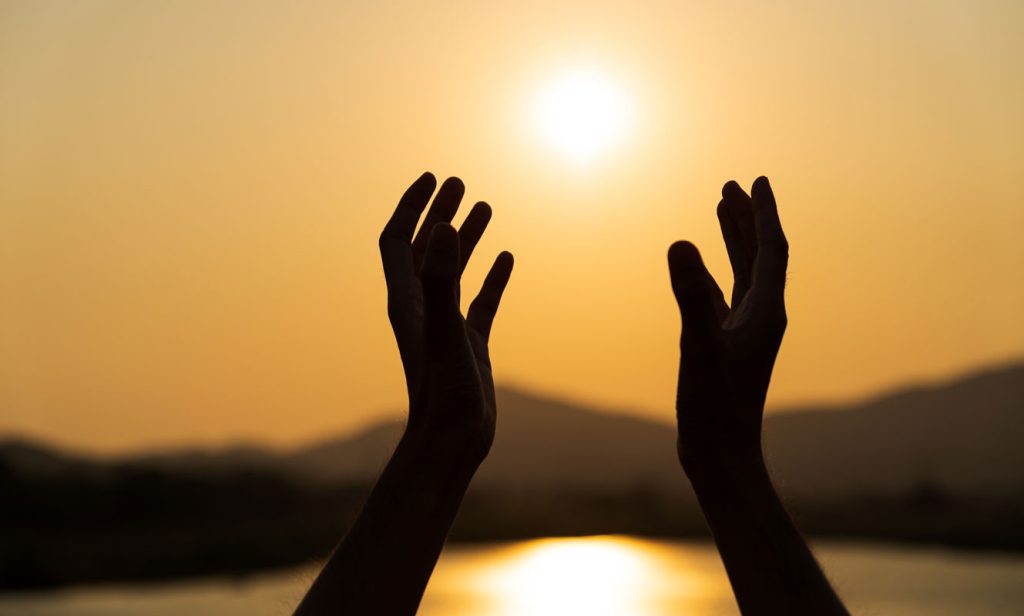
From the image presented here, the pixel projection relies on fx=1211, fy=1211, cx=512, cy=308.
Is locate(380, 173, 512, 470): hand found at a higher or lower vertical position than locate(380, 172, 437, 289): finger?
lower

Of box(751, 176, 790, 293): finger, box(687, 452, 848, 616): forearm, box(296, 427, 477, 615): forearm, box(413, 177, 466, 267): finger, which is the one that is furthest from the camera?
box(413, 177, 466, 267): finger

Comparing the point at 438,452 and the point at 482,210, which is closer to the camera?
the point at 438,452

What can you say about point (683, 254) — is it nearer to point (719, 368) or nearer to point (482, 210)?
point (719, 368)

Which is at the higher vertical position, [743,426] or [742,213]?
[742,213]

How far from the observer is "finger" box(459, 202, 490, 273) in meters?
2.87

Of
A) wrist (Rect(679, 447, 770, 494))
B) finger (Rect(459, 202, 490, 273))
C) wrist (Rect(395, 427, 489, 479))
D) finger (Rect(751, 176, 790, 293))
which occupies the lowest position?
wrist (Rect(679, 447, 770, 494))

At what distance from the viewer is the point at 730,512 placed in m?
1.90

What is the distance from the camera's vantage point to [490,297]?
2.92 meters

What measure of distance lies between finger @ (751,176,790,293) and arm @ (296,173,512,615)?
1.84 feet

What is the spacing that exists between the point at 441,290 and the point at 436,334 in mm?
136

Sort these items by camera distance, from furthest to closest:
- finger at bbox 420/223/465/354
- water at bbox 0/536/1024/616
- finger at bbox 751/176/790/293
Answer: water at bbox 0/536/1024/616 → finger at bbox 751/176/790/293 → finger at bbox 420/223/465/354

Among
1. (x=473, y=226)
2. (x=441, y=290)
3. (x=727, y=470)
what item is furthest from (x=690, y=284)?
(x=473, y=226)

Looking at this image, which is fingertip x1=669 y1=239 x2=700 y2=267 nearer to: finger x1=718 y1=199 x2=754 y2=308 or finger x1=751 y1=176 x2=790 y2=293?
finger x1=751 y1=176 x2=790 y2=293

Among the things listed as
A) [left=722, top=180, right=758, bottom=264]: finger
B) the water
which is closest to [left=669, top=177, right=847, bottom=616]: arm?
[left=722, top=180, right=758, bottom=264]: finger
